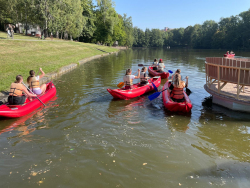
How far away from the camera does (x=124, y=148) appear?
5.65 meters

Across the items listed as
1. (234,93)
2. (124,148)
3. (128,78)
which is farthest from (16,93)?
(234,93)

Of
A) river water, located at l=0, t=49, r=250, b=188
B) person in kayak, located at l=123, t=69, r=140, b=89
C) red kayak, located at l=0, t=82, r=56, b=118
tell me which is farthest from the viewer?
person in kayak, located at l=123, t=69, r=140, b=89

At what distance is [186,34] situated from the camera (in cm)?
13975

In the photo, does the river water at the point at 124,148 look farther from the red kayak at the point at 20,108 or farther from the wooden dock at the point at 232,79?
the wooden dock at the point at 232,79

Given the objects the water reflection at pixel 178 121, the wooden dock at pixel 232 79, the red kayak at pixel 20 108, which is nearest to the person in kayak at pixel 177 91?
the water reflection at pixel 178 121

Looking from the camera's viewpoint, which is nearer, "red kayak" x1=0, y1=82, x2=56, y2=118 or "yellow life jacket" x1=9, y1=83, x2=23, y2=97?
"red kayak" x1=0, y1=82, x2=56, y2=118

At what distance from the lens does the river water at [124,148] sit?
14.5 ft

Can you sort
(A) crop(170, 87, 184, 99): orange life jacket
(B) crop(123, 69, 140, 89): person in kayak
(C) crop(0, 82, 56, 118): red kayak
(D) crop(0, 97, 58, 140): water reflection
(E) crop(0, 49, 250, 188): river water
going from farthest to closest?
(B) crop(123, 69, 140, 89): person in kayak, (A) crop(170, 87, 184, 99): orange life jacket, (C) crop(0, 82, 56, 118): red kayak, (D) crop(0, 97, 58, 140): water reflection, (E) crop(0, 49, 250, 188): river water

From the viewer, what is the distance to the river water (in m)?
4.41

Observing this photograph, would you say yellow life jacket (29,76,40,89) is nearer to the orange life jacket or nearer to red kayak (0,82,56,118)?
red kayak (0,82,56,118)

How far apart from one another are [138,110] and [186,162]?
4.26 meters

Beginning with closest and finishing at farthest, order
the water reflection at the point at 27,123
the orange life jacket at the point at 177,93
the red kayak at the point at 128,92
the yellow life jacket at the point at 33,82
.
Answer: the water reflection at the point at 27,123
the orange life jacket at the point at 177,93
the yellow life jacket at the point at 33,82
the red kayak at the point at 128,92

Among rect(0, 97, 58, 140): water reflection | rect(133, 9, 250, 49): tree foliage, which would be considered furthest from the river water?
rect(133, 9, 250, 49): tree foliage

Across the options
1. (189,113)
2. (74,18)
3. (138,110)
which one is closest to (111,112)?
(138,110)
